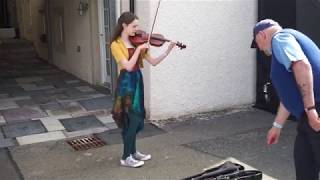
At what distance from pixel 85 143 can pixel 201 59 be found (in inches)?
82.3

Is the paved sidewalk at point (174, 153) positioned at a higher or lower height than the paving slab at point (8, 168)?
higher

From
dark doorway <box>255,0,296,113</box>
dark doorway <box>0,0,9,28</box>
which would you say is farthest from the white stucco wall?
dark doorway <box>0,0,9,28</box>

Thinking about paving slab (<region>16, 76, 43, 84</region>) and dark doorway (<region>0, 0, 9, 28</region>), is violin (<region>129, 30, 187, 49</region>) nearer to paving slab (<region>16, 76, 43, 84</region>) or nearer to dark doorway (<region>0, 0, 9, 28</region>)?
paving slab (<region>16, 76, 43, 84</region>)

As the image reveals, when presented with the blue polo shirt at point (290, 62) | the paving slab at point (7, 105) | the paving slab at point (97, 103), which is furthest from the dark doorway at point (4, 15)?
the blue polo shirt at point (290, 62)

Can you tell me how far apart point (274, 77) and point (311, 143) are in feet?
1.64

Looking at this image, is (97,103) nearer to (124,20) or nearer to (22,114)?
(22,114)

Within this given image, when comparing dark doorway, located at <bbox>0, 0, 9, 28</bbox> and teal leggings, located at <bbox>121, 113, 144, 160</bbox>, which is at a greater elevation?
dark doorway, located at <bbox>0, 0, 9, 28</bbox>

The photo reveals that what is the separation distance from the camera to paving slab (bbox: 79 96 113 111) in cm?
746

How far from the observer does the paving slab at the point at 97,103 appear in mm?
7465

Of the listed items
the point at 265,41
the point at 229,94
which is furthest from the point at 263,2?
the point at 265,41

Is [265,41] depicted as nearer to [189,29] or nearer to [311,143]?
[311,143]

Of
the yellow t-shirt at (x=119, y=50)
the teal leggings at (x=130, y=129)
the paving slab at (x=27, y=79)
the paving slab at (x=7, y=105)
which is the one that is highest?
the yellow t-shirt at (x=119, y=50)

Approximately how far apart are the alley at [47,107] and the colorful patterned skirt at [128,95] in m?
1.48

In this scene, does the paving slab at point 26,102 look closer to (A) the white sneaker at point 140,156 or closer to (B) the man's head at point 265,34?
(A) the white sneaker at point 140,156
